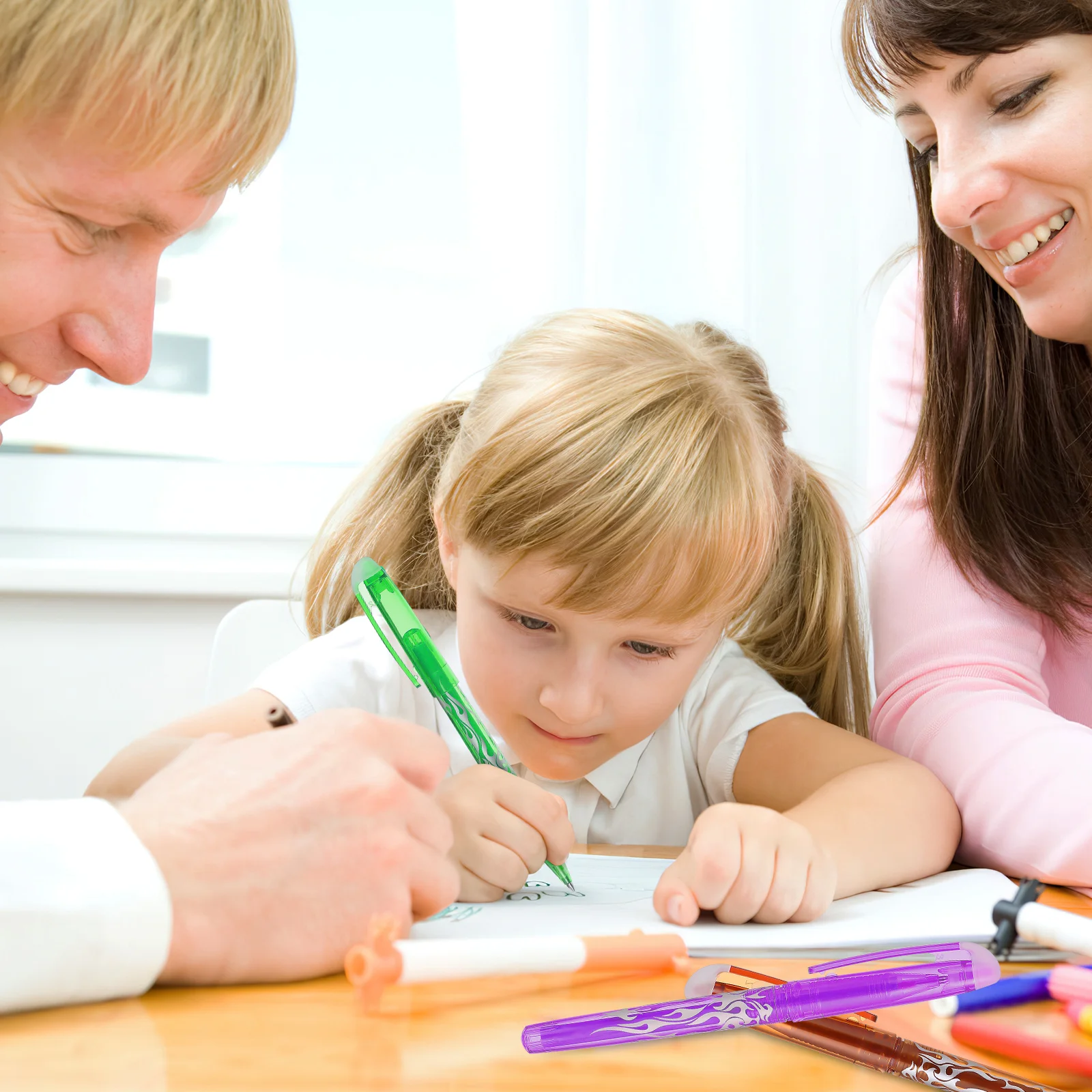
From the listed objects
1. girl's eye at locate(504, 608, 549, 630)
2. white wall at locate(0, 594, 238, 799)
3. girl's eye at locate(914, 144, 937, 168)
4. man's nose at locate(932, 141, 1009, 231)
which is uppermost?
girl's eye at locate(914, 144, 937, 168)

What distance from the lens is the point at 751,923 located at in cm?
58

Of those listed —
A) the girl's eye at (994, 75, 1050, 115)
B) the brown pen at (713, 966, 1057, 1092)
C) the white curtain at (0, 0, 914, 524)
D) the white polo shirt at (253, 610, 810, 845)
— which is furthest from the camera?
the white curtain at (0, 0, 914, 524)

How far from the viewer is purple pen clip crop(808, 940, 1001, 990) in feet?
1.44

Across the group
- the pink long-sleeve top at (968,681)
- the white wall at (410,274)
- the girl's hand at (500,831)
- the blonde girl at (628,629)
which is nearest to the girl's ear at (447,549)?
the blonde girl at (628,629)

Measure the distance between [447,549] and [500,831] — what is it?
1.10 feet

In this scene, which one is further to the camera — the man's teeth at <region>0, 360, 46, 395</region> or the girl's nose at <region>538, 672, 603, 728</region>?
the girl's nose at <region>538, 672, 603, 728</region>

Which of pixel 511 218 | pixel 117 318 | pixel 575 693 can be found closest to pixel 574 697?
pixel 575 693

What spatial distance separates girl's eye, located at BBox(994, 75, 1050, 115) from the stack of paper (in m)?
0.54

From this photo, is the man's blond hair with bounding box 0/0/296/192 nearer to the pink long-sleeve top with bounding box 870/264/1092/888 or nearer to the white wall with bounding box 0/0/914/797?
the pink long-sleeve top with bounding box 870/264/1092/888

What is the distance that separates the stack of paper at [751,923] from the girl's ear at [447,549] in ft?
0.95

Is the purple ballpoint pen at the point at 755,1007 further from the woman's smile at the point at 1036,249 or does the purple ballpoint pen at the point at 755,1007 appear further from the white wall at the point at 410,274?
the white wall at the point at 410,274

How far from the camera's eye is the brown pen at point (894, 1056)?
342 mm

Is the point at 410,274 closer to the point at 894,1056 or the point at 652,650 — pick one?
the point at 652,650

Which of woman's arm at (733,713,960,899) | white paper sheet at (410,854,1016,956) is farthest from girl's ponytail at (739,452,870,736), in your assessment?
white paper sheet at (410,854,1016,956)
